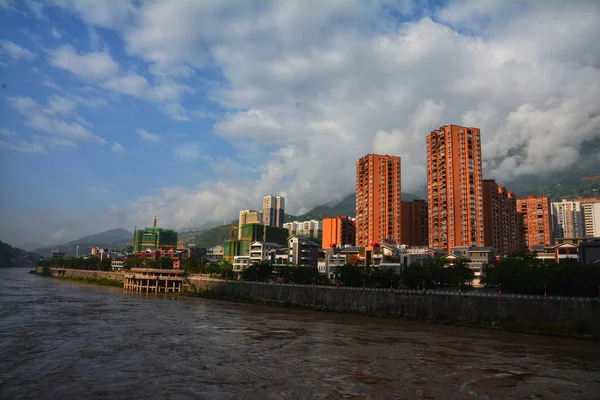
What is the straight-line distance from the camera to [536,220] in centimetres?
14488

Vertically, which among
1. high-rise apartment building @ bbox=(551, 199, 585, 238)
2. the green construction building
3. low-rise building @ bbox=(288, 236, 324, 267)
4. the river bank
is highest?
high-rise apartment building @ bbox=(551, 199, 585, 238)

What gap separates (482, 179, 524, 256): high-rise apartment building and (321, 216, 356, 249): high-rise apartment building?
49.3 m

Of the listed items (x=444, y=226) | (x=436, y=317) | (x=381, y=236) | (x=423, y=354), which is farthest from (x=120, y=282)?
(x=423, y=354)

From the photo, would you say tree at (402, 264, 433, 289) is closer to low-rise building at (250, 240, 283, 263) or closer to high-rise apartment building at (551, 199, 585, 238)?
low-rise building at (250, 240, 283, 263)

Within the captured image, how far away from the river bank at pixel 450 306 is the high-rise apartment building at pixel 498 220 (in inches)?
1996

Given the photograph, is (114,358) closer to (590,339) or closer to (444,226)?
(590,339)

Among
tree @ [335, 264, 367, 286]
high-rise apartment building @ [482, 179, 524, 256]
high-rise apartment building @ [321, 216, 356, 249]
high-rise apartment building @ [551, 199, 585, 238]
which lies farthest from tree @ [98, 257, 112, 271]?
high-rise apartment building @ [551, 199, 585, 238]

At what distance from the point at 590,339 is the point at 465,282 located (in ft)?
134

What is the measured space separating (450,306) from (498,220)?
6479 cm

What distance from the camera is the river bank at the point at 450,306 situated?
4144 centimetres

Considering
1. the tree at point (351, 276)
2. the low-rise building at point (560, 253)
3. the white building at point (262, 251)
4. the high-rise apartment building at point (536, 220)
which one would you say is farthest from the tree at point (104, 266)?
the high-rise apartment building at point (536, 220)

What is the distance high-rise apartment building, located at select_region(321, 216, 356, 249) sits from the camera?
142m

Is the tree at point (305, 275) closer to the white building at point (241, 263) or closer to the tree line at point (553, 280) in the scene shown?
the tree line at point (553, 280)

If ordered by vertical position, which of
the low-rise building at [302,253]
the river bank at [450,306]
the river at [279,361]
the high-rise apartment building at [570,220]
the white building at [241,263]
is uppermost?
the high-rise apartment building at [570,220]
